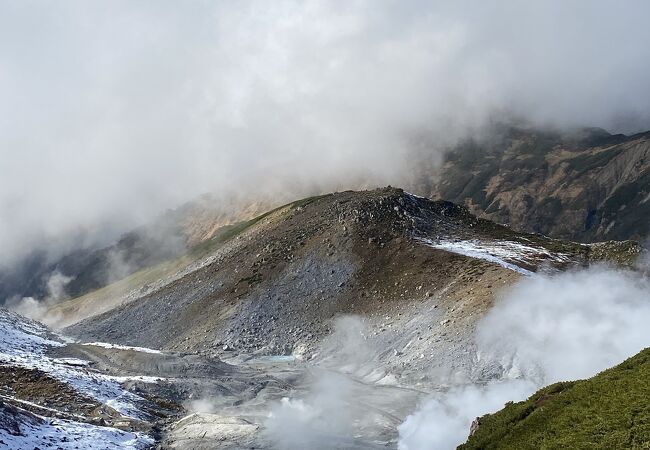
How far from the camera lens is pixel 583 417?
1137 inches

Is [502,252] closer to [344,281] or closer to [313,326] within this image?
[344,281]

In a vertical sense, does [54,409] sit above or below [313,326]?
below

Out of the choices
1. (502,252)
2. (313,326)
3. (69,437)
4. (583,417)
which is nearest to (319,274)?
(313,326)

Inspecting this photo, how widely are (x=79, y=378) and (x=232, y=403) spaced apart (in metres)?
13.0

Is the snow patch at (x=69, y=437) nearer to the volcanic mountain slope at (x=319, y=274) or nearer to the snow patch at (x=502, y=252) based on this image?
the volcanic mountain slope at (x=319, y=274)

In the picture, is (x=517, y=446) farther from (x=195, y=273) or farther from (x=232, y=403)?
(x=195, y=273)

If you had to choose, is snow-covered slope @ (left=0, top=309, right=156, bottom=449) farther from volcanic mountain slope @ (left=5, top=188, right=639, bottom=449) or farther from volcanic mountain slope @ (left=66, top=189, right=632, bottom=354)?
volcanic mountain slope @ (left=66, top=189, right=632, bottom=354)

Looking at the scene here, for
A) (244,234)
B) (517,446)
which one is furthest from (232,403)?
(244,234)

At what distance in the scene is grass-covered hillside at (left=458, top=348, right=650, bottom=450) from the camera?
2644 centimetres

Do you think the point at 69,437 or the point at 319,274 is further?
the point at 319,274

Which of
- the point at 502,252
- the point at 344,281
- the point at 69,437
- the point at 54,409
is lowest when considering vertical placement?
the point at 69,437

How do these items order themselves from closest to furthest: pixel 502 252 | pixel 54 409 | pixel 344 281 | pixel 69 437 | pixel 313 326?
pixel 69 437 → pixel 54 409 → pixel 313 326 → pixel 344 281 → pixel 502 252

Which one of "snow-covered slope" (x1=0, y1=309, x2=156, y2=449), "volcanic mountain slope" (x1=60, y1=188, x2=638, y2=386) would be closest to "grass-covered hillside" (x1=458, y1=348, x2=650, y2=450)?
"snow-covered slope" (x1=0, y1=309, x2=156, y2=449)

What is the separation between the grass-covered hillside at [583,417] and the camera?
1041 inches
